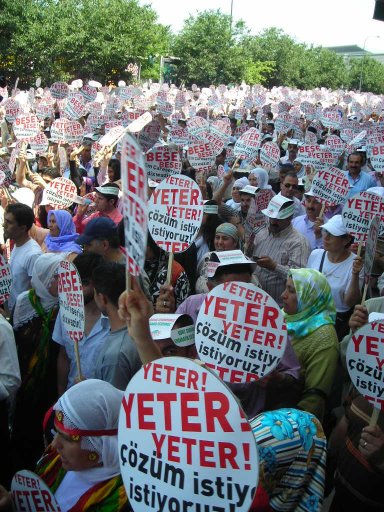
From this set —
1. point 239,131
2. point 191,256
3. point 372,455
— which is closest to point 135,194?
point 372,455

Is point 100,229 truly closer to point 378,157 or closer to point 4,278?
point 4,278

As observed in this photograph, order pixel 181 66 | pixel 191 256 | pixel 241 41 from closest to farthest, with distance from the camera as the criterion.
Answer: pixel 191 256 → pixel 181 66 → pixel 241 41

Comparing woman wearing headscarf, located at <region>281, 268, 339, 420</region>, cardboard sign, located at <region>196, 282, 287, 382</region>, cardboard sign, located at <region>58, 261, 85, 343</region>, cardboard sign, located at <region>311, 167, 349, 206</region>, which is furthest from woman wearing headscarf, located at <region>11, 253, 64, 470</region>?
cardboard sign, located at <region>311, 167, 349, 206</region>

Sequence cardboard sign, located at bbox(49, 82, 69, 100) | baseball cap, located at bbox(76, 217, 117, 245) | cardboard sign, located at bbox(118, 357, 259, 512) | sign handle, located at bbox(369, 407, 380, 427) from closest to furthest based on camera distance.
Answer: cardboard sign, located at bbox(118, 357, 259, 512)
sign handle, located at bbox(369, 407, 380, 427)
baseball cap, located at bbox(76, 217, 117, 245)
cardboard sign, located at bbox(49, 82, 69, 100)

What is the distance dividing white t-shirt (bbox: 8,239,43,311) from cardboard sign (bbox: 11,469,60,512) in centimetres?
265

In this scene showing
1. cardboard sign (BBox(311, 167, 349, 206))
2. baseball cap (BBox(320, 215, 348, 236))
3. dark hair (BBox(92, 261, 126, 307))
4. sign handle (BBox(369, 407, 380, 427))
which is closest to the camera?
sign handle (BBox(369, 407, 380, 427))

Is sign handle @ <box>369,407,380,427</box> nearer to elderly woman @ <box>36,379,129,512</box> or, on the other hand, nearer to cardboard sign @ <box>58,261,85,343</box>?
elderly woman @ <box>36,379,129,512</box>

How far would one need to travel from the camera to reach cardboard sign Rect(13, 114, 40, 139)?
9.95 m

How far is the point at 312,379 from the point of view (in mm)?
3484

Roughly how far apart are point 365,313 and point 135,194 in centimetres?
201

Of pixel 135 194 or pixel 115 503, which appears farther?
pixel 115 503

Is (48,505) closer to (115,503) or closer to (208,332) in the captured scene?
(115,503)

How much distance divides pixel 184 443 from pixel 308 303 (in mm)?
1929

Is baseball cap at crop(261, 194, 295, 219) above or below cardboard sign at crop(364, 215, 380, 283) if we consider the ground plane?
below
